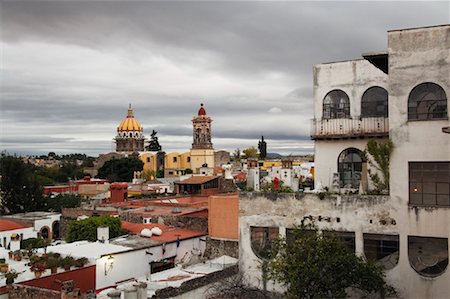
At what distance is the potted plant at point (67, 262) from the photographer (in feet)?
61.1

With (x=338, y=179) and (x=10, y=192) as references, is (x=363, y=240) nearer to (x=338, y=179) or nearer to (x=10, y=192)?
(x=338, y=179)

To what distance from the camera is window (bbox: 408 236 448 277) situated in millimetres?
15414

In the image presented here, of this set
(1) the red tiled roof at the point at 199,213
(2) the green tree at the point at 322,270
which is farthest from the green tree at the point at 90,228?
(2) the green tree at the point at 322,270

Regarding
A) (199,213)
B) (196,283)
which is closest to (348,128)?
(196,283)

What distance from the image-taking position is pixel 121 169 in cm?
9681

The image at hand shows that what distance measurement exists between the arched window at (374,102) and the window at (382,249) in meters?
5.10

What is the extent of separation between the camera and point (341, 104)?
19.9m

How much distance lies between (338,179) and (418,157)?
418 centimetres

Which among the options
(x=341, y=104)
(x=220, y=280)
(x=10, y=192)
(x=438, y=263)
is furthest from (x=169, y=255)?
(x=10, y=192)

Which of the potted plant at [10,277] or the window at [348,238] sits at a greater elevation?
the window at [348,238]

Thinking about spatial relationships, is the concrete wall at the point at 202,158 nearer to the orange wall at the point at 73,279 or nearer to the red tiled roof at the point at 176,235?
the red tiled roof at the point at 176,235

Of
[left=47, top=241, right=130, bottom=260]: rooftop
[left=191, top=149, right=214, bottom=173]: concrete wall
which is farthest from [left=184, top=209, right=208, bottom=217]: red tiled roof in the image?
[left=191, top=149, right=214, bottom=173]: concrete wall

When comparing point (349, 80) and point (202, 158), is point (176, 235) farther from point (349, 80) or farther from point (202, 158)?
point (202, 158)

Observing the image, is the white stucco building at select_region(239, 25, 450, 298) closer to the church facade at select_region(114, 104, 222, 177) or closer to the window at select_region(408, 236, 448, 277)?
the window at select_region(408, 236, 448, 277)
